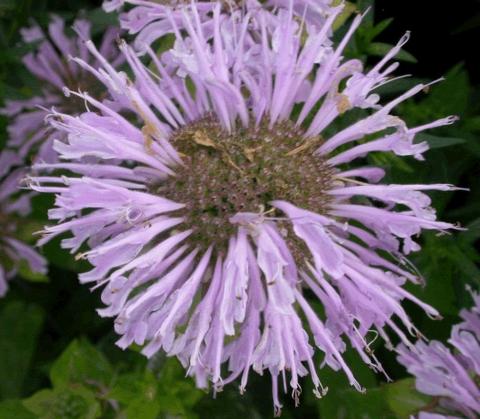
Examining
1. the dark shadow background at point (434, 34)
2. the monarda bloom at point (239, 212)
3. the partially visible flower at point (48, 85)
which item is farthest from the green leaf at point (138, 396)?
the dark shadow background at point (434, 34)

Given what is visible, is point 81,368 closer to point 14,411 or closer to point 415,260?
point 14,411

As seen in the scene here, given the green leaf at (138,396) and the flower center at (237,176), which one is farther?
the green leaf at (138,396)

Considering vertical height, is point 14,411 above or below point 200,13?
below

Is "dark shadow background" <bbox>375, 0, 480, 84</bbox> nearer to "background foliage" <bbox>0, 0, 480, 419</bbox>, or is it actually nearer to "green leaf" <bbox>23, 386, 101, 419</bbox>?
"background foliage" <bbox>0, 0, 480, 419</bbox>

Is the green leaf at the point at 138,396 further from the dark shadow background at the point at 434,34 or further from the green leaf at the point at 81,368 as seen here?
the dark shadow background at the point at 434,34

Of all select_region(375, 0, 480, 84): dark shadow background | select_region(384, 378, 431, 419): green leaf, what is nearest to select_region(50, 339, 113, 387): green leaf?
select_region(384, 378, 431, 419): green leaf

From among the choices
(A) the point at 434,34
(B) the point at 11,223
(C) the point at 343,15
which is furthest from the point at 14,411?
(A) the point at 434,34

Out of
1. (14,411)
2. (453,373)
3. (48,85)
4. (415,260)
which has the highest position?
(48,85)

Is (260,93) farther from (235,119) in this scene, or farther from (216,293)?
(216,293)
